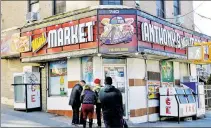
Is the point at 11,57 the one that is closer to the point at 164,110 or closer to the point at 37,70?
the point at 37,70

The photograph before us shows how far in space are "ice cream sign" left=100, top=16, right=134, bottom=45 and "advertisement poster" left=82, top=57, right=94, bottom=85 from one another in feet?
4.60

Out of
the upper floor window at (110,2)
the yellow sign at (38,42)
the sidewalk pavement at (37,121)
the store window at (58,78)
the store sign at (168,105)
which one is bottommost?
the sidewalk pavement at (37,121)

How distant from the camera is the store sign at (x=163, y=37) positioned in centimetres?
1306

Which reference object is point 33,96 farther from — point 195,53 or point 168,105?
point 195,53

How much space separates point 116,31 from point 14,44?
6.60 meters

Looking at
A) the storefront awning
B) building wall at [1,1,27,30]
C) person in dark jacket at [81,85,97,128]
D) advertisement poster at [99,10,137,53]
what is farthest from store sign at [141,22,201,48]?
building wall at [1,1,27,30]

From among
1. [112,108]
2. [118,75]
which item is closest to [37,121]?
[118,75]

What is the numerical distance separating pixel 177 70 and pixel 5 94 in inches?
407

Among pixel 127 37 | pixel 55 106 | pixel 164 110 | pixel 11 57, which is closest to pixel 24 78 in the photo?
pixel 55 106

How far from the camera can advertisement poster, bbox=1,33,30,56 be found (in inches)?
608

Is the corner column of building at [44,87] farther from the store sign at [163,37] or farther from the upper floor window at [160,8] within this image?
the upper floor window at [160,8]

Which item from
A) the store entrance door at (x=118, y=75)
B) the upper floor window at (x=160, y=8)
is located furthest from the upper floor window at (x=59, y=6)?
the upper floor window at (x=160, y=8)

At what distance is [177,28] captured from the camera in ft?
52.2

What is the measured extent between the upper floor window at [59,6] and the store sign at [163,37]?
219 inches
